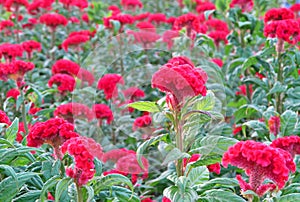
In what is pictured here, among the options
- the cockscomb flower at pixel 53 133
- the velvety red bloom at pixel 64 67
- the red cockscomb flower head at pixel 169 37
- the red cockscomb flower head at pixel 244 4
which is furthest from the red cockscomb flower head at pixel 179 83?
the red cockscomb flower head at pixel 244 4

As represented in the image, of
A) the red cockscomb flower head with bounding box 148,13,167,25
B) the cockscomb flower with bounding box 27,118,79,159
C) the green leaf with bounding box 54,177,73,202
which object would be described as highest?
the cockscomb flower with bounding box 27,118,79,159

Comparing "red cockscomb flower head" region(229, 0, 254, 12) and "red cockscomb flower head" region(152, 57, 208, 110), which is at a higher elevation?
"red cockscomb flower head" region(152, 57, 208, 110)

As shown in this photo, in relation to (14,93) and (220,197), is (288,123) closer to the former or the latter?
(220,197)

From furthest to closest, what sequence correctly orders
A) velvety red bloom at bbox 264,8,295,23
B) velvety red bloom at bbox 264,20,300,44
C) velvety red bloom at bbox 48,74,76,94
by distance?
1. velvety red bloom at bbox 48,74,76,94
2. velvety red bloom at bbox 264,8,295,23
3. velvety red bloom at bbox 264,20,300,44

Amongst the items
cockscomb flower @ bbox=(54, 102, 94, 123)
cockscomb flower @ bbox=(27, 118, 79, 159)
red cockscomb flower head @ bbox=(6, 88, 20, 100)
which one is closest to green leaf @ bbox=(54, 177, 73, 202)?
cockscomb flower @ bbox=(27, 118, 79, 159)

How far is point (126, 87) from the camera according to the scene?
4.16 meters

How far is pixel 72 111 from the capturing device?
3.28 m

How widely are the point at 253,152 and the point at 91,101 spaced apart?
79.7 inches

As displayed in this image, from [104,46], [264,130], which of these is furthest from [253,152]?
[104,46]

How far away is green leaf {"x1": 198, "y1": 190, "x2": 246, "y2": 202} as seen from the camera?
6.82ft

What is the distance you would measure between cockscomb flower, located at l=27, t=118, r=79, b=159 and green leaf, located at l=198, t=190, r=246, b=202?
588 millimetres

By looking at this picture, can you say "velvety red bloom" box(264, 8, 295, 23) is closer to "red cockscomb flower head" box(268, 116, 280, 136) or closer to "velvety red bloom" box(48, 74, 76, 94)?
"red cockscomb flower head" box(268, 116, 280, 136)

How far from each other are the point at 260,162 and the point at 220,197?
12.5 inches

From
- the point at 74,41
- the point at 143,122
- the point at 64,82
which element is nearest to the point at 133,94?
the point at 64,82
